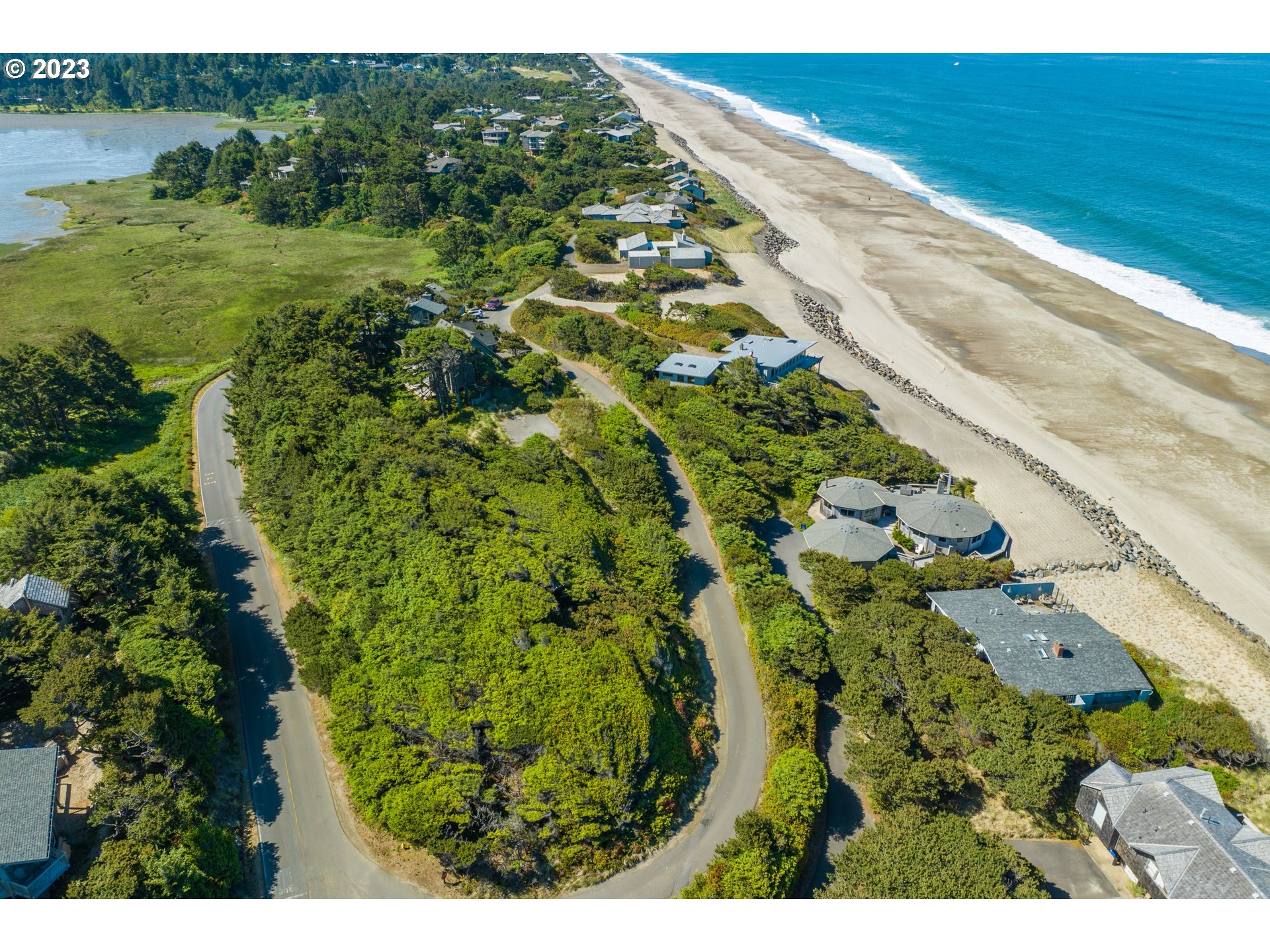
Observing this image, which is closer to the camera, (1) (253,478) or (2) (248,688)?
(2) (248,688)

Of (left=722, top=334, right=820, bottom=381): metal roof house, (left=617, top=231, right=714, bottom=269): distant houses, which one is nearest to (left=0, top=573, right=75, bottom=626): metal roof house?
(left=722, top=334, right=820, bottom=381): metal roof house

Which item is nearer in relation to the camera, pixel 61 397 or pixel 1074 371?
pixel 61 397

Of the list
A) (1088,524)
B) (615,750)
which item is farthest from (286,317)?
(1088,524)

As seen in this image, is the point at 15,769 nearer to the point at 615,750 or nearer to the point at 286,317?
the point at 615,750

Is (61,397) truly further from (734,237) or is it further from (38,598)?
(734,237)

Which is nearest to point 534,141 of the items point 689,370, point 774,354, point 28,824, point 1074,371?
point 774,354

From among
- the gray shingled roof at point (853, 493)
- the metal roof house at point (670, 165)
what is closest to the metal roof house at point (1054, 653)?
the gray shingled roof at point (853, 493)
